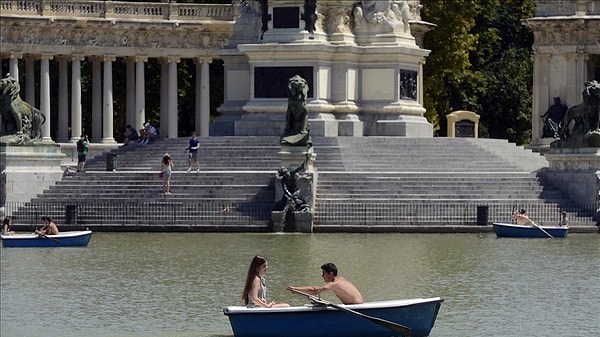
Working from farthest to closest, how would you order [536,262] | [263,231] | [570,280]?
[263,231], [536,262], [570,280]

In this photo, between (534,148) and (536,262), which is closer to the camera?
(536,262)

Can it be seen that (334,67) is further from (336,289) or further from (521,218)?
(336,289)

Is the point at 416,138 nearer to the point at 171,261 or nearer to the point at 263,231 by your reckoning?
the point at 263,231

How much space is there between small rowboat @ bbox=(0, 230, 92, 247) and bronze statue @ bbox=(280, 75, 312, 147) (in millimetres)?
9353

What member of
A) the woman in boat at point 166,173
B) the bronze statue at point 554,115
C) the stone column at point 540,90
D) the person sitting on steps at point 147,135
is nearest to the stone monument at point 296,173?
the woman in boat at point 166,173

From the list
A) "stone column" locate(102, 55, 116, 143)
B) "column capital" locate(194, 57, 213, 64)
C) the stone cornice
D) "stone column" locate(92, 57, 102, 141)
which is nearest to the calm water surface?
the stone cornice

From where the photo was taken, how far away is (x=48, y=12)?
3617 inches

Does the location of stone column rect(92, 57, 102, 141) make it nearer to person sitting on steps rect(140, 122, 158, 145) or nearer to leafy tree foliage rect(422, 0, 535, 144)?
leafy tree foliage rect(422, 0, 535, 144)

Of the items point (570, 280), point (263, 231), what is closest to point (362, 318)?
point (570, 280)

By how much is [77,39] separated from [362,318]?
62.7 meters

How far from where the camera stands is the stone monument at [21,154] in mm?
61312

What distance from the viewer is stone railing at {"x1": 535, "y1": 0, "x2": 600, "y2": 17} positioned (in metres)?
90.1

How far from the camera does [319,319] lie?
103 ft

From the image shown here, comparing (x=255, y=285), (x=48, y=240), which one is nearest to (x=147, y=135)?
(x=48, y=240)
